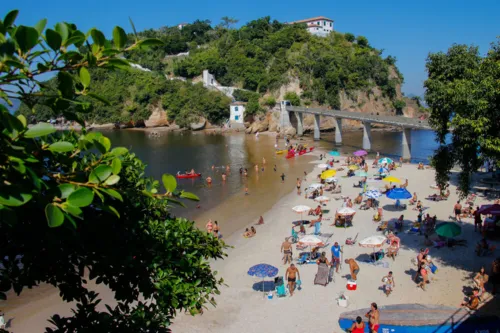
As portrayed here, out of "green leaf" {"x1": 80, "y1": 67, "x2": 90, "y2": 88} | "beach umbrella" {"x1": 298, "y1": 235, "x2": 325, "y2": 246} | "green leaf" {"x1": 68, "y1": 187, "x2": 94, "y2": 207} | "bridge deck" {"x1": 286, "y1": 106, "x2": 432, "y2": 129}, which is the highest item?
"green leaf" {"x1": 80, "y1": 67, "x2": 90, "y2": 88}

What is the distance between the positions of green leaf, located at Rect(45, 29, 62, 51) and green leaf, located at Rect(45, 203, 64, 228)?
1.02m

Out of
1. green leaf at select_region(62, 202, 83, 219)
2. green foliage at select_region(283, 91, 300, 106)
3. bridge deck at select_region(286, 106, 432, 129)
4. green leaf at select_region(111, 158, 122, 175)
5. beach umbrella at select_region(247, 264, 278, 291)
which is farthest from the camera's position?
green foliage at select_region(283, 91, 300, 106)

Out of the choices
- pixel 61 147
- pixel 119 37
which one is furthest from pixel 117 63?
pixel 61 147

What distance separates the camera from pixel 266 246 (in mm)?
18562

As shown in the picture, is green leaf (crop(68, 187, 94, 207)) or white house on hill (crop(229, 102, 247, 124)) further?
white house on hill (crop(229, 102, 247, 124))

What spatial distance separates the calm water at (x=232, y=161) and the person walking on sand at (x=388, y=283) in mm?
9850

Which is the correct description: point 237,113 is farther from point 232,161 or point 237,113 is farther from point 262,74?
point 232,161

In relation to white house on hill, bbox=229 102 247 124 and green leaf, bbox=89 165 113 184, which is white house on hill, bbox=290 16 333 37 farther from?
green leaf, bbox=89 165 113 184

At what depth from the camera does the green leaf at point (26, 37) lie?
103 inches

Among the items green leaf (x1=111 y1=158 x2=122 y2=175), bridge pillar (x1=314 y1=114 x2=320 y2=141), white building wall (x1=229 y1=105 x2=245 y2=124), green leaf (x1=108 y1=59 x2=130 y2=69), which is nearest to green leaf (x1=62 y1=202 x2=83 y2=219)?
green leaf (x1=111 y1=158 x2=122 y2=175)

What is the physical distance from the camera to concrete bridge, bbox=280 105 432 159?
38812 mm

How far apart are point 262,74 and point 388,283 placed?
60.7 meters

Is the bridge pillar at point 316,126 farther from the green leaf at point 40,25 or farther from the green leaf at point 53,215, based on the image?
the green leaf at point 53,215

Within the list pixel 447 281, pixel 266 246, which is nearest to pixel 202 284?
pixel 447 281
